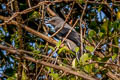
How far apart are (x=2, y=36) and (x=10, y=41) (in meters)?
0.17

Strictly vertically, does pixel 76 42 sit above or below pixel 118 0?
below

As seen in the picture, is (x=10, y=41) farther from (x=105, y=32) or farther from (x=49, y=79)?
(x=105, y=32)

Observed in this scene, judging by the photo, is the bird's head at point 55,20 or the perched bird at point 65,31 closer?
the perched bird at point 65,31

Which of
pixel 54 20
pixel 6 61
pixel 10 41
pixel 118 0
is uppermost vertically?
pixel 118 0

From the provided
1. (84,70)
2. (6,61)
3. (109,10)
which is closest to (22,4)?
(6,61)

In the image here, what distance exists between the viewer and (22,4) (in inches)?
204

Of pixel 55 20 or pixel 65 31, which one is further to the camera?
pixel 55 20

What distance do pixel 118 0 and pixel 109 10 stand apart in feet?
1.06

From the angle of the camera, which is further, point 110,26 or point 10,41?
point 10,41

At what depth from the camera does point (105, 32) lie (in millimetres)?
2898

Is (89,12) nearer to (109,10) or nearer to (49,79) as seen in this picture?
(109,10)

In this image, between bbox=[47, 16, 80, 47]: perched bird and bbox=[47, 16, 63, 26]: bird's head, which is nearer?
bbox=[47, 16, 80, 47]: perched bird

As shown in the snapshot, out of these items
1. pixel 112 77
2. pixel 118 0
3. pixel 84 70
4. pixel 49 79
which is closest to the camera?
pixel 84 70

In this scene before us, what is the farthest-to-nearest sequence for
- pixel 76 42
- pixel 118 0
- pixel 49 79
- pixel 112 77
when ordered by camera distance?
1. pixel 118 0
2. pixel 76 42
3. pixel 49 79
4. pixel 112 77
